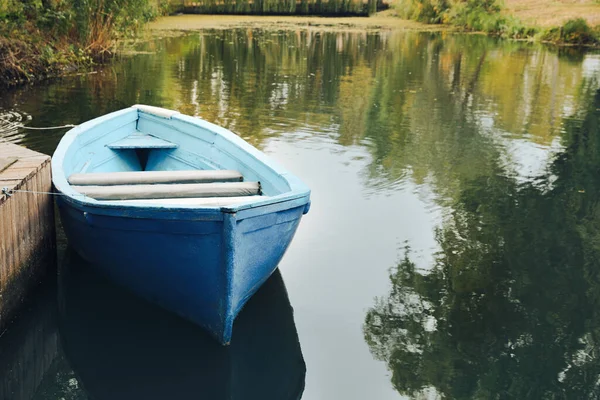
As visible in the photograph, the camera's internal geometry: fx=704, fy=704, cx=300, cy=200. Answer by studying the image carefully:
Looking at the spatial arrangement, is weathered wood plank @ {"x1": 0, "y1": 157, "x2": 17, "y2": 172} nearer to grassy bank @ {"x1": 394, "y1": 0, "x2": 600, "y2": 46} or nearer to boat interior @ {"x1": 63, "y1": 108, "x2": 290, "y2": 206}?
boat interior @ {"x1": 63, "y1": 108, "x2": 290, "y2": 206}

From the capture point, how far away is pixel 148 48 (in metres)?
Answer: 20.6

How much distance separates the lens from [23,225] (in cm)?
446

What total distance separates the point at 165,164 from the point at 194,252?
2.69 metres

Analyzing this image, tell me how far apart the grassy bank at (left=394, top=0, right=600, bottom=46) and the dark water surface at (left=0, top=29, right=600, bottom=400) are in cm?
1486

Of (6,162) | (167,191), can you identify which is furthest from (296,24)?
(6,162)

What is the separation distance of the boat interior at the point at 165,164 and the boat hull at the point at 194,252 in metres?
0.23

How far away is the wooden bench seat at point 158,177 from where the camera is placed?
17.4ft

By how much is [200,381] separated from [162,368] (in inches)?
9.9

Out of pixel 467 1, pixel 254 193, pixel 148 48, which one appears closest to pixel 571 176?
pixel 254 193

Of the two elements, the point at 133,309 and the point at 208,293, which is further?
the point at 133,309

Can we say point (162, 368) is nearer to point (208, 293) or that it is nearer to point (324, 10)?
point (208, 293)

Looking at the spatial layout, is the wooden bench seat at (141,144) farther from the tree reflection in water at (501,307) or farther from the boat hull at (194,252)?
the tree reflection in water at (501,307)

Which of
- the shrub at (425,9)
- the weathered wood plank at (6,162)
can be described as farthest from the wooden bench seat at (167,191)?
the shrub at (425,9)

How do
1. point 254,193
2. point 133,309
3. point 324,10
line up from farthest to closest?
point 324,10 → point 254,193 → point 133,309
